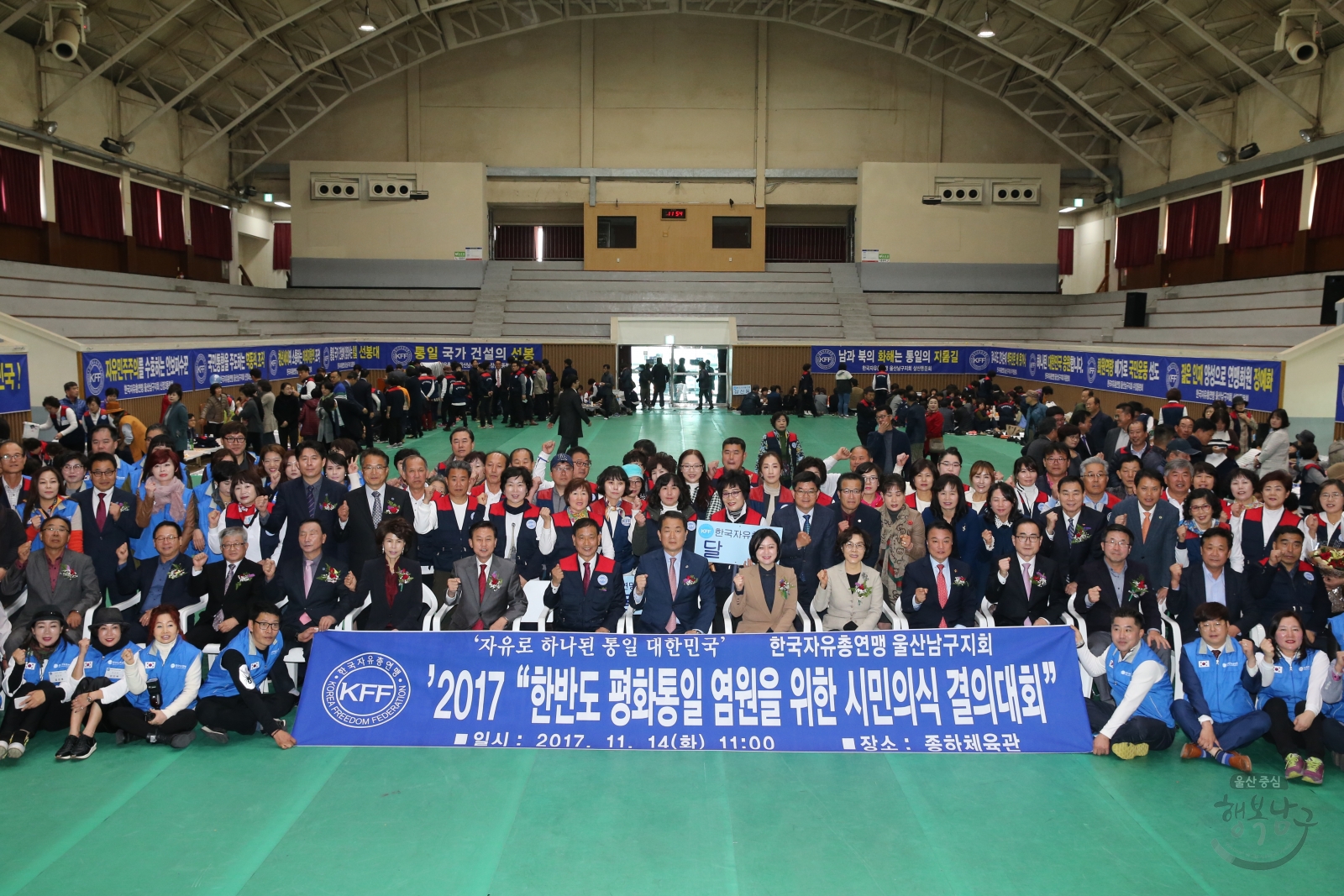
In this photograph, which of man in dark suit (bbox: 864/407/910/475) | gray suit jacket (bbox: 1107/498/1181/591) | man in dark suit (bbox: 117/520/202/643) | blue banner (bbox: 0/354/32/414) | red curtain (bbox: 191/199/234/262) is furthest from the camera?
red curtain (bbox: 191/199/234/262)

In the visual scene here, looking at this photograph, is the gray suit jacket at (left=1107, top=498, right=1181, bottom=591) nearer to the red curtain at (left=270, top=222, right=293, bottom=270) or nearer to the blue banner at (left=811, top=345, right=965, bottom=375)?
the blue banner at (left=811, top=345, right=965, bottom=375)

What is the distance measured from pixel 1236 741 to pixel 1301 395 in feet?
42.1

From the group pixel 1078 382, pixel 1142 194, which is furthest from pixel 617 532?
pixel 1142 194

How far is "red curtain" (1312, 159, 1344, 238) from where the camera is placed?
869 inches

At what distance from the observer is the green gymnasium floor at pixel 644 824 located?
4496 millimetres

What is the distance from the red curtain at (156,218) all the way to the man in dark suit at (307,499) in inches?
906

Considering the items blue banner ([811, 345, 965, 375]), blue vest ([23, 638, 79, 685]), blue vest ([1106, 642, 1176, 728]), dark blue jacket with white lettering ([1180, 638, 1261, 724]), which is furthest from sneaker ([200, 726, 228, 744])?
blue banner ([811, 345, 965, 375])

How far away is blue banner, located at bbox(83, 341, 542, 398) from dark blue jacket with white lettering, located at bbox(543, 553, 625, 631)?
533 inches

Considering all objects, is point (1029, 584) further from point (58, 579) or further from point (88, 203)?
point (88, 203)

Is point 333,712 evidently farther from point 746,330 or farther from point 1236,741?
point 746,330

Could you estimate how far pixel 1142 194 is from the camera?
29.8m

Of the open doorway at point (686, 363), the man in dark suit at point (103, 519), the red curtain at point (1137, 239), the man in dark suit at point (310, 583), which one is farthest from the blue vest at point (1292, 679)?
the red curtain at point (1137, 239)

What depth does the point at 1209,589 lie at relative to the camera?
6.53m

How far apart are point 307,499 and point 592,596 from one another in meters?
2.67
